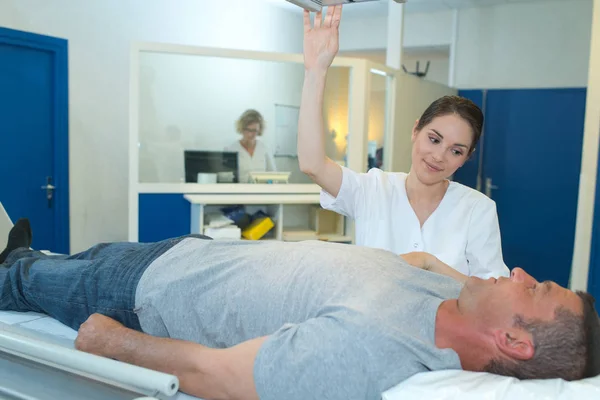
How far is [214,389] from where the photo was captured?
1.12 m

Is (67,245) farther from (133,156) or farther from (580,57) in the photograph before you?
(580,57)

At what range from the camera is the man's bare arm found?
108cm

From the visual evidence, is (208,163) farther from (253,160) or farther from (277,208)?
(277,208)

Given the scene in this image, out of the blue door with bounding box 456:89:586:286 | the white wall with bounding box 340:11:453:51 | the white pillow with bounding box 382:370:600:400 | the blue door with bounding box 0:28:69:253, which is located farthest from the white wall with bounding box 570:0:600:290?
the blue door with bounding box 0:28:69:253

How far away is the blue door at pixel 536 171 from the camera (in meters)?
5.02

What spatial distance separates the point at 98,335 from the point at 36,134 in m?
2.95

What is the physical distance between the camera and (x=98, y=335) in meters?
1.26

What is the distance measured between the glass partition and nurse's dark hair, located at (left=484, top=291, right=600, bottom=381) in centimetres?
293

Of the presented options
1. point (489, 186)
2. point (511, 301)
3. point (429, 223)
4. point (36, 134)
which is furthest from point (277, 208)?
point (511, 301)

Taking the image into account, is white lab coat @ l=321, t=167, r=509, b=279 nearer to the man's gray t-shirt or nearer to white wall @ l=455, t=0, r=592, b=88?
the man's gray t-shirt

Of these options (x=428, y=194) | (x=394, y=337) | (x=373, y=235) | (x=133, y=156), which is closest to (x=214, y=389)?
(x=394, y=337)

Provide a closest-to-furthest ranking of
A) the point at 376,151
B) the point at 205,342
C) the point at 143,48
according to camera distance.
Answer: the point at 205,342 → the point at 143,48 → the point at 376,151

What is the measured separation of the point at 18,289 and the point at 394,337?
116 cm

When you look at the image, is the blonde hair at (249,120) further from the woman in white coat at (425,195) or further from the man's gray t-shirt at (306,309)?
the man's gray t-shirt at (306,309)
